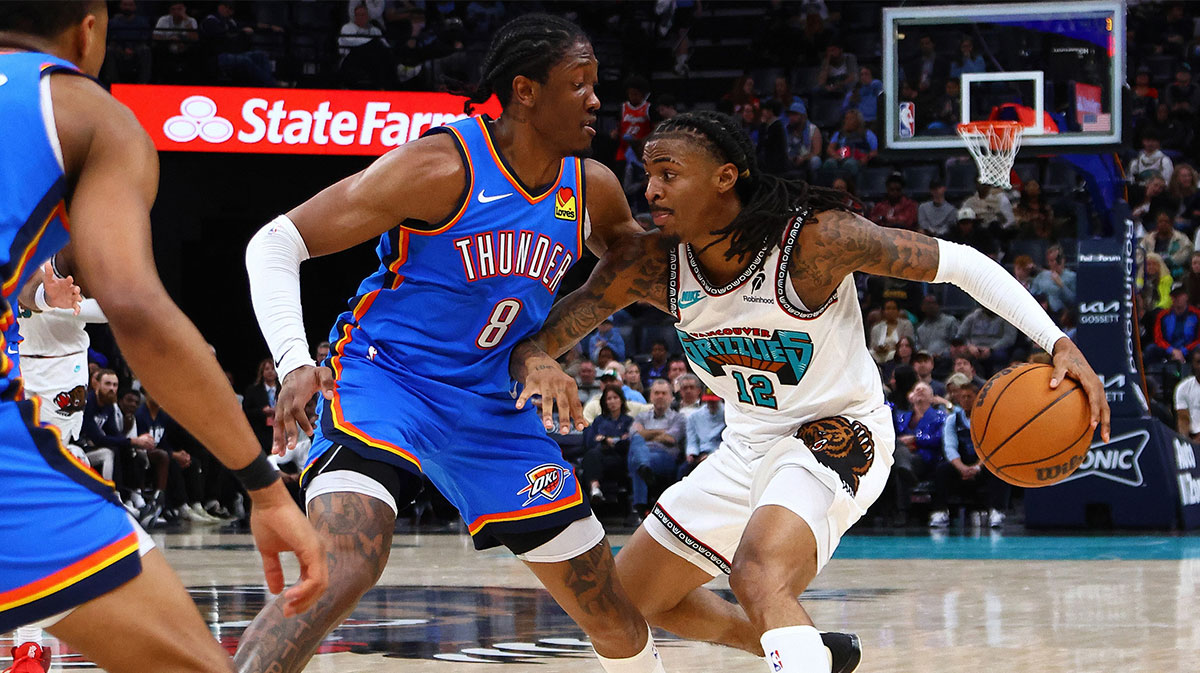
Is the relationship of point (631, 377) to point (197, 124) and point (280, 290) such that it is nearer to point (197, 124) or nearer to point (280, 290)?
point (197, 124)

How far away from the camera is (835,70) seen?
1578 centimetres

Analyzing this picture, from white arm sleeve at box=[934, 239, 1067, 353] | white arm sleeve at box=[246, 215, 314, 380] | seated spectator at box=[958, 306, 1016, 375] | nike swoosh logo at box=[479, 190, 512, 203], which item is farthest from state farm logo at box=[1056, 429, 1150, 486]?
white arm sleeve at box=[246, 215, 314, 380]

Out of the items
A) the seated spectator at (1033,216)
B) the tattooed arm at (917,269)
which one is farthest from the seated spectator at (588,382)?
the tattooed arm at (917,269)

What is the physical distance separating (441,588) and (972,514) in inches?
241

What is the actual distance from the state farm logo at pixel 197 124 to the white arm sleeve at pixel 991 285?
35.7 feet

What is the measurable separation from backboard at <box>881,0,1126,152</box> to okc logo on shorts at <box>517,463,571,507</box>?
7900mm

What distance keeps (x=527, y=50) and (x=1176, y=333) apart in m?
10.5

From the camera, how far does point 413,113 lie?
45.5 ft

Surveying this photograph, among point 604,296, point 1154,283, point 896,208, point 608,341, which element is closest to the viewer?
point 604,296

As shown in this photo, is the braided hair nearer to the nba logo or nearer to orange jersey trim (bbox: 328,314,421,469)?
orange jersey trim (bbox: 328,314,421,469)

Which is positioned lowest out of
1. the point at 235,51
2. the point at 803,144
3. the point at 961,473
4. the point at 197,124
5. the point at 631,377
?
the point at 961,473

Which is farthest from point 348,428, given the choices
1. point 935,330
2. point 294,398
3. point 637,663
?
point 935,330

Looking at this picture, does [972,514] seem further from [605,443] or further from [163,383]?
[163,383]

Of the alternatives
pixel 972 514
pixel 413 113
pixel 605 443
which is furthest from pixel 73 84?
pixel 413 113
